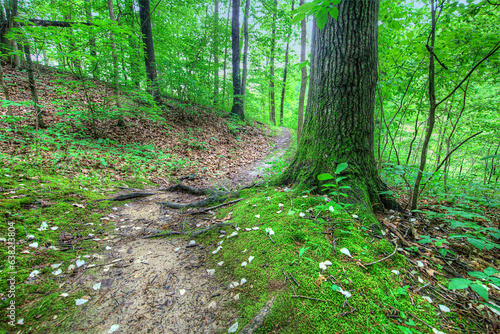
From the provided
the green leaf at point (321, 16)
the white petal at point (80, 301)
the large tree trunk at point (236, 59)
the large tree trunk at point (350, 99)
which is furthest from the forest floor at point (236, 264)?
the large tree trunk at point (236, 59)

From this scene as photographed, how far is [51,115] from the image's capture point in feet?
22.1

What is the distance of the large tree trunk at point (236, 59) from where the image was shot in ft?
38.4

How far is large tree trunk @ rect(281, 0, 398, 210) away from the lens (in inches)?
110

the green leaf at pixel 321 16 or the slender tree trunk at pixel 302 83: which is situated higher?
the slender tree trunk at pixel 302 83

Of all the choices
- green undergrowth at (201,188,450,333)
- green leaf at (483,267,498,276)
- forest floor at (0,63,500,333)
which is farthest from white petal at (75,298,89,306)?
green leaf at (483,267,498,276)

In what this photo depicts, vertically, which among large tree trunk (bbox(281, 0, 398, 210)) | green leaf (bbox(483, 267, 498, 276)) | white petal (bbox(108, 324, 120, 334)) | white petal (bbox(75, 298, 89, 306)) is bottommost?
white petal (bbox(108, 324, 120, 334))

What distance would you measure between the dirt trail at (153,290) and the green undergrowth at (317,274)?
0.18 meters

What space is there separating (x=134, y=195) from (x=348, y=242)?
4.35 meters

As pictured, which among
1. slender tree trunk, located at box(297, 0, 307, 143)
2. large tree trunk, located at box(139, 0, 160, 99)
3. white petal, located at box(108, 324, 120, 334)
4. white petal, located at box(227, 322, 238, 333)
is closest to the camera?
white petal, located at box(227, 322, 238, 333)

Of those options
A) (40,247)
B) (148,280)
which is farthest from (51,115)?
(148,280)

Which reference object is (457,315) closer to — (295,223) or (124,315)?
(295,223)

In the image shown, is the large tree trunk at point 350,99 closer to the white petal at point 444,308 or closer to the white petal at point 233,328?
the white petal at point 444,308

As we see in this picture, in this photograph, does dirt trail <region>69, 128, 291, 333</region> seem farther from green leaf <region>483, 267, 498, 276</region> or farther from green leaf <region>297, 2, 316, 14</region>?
green leaf <region>297, 2, 316, 14</region>

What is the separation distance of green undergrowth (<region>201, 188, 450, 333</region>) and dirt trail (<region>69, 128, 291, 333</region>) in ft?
0.59
